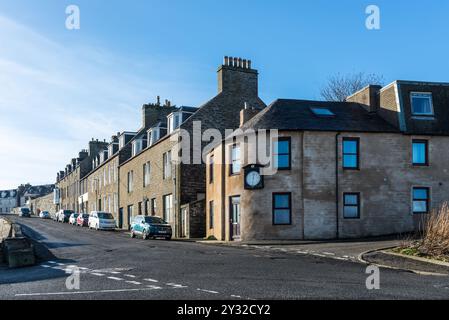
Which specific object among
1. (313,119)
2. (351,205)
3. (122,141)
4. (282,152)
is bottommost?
(351,205)

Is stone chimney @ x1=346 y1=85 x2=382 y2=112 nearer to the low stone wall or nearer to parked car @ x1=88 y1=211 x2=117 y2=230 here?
the low stone wall

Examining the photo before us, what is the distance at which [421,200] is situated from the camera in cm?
3000

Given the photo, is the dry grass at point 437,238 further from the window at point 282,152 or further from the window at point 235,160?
the window at point 235,160

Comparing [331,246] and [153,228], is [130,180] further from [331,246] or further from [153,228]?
[331,246]

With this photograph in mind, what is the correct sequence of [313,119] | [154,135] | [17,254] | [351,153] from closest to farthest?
[17,254], [351,153], [313,119], [154,135]

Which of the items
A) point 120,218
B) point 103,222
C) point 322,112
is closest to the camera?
point 322,112

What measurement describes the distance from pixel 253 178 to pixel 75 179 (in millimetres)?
59513

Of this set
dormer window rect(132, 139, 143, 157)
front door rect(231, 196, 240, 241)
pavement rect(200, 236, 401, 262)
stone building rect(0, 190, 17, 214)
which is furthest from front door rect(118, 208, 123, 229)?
stone building rect(0, 190, 17, 214)

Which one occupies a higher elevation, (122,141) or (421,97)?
(421,97)

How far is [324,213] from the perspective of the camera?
93.9 ft

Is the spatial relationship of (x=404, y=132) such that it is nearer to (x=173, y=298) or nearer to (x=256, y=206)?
(x=256, y=206)

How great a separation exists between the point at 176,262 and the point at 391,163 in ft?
53.2

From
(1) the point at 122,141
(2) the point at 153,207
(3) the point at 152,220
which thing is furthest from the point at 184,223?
(1) the point at 122,141
